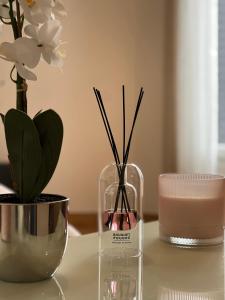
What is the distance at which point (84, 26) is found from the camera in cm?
365

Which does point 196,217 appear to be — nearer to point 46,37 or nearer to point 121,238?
point 121,238

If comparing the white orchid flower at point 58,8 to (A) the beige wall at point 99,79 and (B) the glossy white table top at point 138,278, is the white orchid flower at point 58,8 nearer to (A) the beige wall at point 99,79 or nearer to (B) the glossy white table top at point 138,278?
(B) the glossy white table top at point 138,278

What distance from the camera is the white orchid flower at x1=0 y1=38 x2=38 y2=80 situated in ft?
2.31

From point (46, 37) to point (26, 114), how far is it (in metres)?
0.10

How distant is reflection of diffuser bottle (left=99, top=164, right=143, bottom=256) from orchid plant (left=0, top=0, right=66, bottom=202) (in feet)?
0.68

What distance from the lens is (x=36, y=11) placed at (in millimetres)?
716

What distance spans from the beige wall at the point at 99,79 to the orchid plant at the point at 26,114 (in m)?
2.91

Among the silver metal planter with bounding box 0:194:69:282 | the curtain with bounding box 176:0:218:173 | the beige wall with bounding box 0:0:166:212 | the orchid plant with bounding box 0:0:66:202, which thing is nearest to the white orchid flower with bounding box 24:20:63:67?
the orchid plant with bounding box 0:0:66:202

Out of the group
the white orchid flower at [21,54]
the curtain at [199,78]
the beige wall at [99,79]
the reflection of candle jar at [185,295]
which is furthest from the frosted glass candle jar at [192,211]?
the beige wall at [99,79]

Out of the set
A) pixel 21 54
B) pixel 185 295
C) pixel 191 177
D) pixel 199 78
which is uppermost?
pixel 199 78

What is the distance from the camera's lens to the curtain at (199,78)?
347 centimetres

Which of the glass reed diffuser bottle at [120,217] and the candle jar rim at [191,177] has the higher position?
the candle jar rim at [191,177]

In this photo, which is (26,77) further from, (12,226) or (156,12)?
(156,12)

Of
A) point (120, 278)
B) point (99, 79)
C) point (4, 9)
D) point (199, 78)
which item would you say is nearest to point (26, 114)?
point (4, 9)
